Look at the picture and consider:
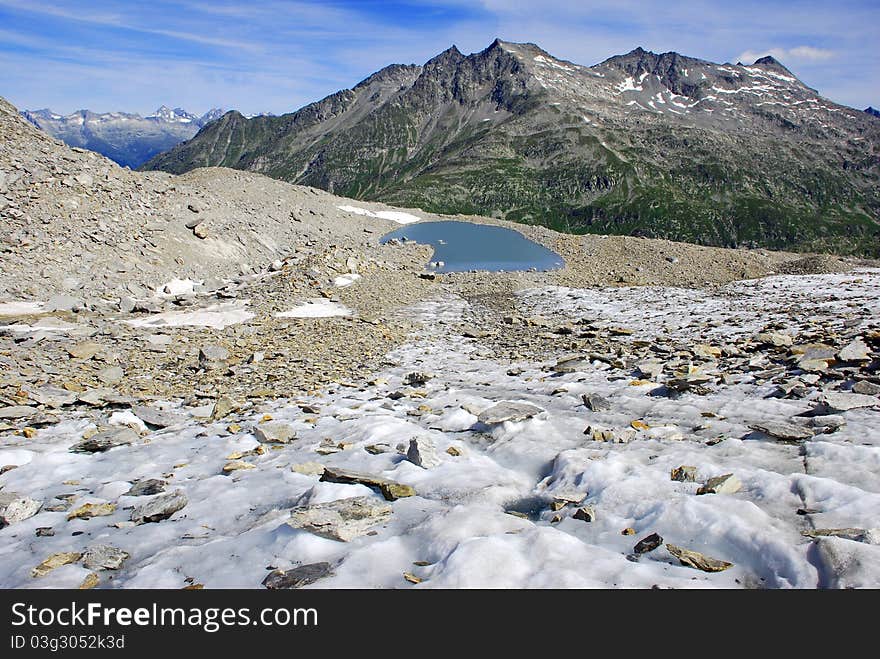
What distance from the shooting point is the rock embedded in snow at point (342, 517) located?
6.27 metres

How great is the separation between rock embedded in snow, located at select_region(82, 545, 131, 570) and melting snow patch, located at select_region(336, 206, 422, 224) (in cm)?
4855

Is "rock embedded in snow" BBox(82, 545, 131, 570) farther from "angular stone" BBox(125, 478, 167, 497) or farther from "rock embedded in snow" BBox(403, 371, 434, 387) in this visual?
"rock embedded in snow" BBox(403, 371, 434, 387)

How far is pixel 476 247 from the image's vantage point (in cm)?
4788

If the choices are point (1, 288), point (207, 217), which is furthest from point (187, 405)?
point (207, 217)

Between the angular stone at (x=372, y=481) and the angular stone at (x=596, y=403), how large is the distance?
4615 millimetres

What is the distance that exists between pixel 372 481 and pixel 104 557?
11.0ft

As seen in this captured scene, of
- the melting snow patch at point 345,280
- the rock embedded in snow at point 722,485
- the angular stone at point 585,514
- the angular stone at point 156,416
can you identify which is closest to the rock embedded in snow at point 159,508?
the angular stone at point 156,416

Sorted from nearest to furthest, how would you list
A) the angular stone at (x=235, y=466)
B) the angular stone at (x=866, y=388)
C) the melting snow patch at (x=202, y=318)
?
the angular stone at (x=235, y=466) → the angular stone at (x=866, y=388) → the melting snow patch at (x=202, y=318)

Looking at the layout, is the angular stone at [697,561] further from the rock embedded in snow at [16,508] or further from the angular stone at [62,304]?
the angular stone at [62,304]

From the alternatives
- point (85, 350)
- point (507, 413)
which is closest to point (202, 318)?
point (85, 350)

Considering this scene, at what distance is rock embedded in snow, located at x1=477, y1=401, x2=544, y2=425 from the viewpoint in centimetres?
1002

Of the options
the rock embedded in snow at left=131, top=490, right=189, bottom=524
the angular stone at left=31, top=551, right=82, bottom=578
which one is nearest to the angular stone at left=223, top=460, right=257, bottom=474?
the rock embedded in snow at left=131, top=490, right=189, bottom=524
